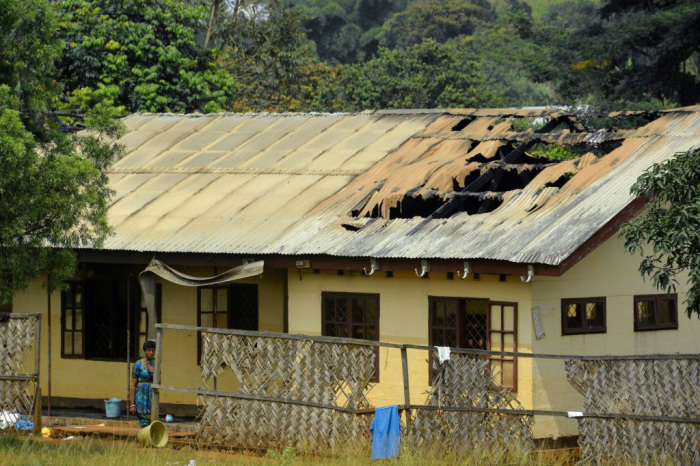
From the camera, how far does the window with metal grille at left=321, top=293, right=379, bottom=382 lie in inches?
688

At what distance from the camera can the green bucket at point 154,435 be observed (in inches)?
611

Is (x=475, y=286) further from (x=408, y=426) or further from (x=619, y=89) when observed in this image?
(x=619, y=89)

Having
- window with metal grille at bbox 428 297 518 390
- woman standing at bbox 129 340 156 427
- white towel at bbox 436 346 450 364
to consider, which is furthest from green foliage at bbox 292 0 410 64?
white towel at bbox 436 346 450 364

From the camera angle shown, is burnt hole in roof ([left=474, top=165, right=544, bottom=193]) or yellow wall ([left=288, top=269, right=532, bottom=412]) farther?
burnt hole in roof ([left=474, top=165, right=544, bottom=193])

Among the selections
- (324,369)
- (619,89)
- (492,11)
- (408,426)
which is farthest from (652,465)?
(492,11)

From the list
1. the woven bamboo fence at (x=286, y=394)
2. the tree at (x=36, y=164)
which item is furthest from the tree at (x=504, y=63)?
the woven bamboo fence at (x=286, y=394)

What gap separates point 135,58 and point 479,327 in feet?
60.7

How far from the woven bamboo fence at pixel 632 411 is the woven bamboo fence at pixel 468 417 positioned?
2.72 ft

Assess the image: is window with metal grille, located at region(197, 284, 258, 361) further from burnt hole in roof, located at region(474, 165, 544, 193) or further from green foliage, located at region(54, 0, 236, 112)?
Answer: green foliage, located at region(54, 0, 236, 112)

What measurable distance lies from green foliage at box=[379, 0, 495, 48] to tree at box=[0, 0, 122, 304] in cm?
6513

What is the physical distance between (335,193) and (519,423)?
6032 mm

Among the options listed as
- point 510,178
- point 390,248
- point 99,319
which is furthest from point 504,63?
point 390,248

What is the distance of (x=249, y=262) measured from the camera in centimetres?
1770

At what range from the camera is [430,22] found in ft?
277
